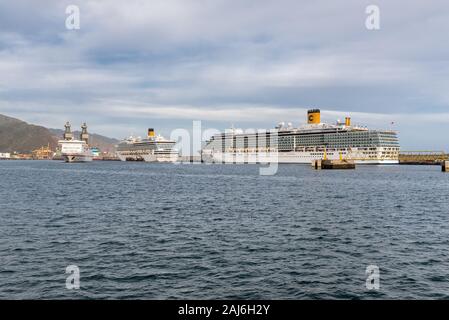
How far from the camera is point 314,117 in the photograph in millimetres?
158500

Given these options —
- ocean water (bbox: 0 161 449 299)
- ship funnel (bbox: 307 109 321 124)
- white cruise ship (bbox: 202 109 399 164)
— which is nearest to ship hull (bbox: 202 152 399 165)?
white cruise ship (bbox: 202 109 399 164)

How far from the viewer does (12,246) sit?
20.4m

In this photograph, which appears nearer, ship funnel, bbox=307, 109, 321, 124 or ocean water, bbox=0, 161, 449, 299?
ocean water, bbox=0, 161, 449, 299

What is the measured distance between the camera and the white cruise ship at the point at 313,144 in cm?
13975

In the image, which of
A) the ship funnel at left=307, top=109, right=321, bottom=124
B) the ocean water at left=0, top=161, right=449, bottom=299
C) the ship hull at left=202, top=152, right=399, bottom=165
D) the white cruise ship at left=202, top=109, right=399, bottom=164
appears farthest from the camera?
the ship funnel at left=307, top=109, right=321, bottom=124

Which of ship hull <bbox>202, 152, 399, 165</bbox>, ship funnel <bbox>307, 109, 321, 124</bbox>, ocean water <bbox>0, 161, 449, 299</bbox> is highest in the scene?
ship funnel <bbox>307, 109, 321, 124</bbox>

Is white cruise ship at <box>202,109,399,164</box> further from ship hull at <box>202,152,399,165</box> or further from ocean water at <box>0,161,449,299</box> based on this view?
ocean water at <box>0,161,449,299</box>

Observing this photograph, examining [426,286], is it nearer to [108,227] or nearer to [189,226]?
[189,226]

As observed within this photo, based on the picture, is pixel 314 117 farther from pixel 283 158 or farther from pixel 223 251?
pixel 223 251

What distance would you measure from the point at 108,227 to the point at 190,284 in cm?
1303

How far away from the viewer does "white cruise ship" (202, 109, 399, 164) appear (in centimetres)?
13975

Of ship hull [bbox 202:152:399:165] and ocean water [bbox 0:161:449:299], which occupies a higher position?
ship hull [bbox 202:152:399:165]

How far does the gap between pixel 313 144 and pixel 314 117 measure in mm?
14569
